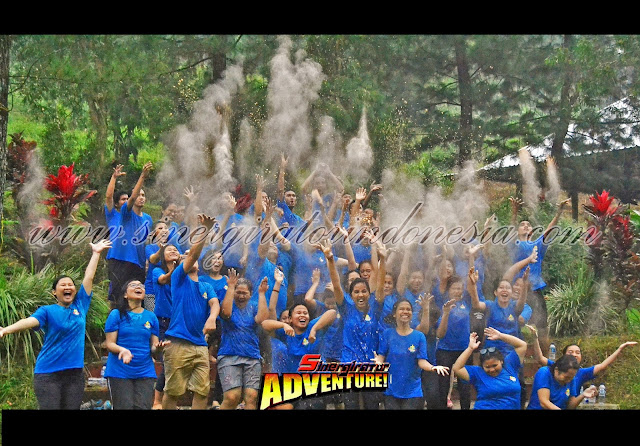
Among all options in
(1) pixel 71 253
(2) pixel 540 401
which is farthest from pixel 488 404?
(1) pixel 71 253

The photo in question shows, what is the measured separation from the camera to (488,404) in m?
7.39

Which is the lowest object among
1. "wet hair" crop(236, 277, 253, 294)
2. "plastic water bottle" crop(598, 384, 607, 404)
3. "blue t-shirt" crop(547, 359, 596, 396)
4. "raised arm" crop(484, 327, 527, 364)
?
"plastic water bottle" crop(598, 384, 607, 404)

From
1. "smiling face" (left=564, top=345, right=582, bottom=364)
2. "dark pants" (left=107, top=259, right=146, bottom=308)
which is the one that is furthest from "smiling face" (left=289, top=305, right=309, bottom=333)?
"smiling face" (left=564, top=345, right=582, bottom=364)

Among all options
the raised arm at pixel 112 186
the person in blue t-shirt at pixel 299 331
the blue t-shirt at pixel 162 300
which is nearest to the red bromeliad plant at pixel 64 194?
the raised arm at pixel 112 186

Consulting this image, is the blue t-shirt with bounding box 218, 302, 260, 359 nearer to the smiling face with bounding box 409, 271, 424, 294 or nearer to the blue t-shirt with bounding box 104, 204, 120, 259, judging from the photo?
the blue t-shirt with bounding box 104, 204, 120, 259

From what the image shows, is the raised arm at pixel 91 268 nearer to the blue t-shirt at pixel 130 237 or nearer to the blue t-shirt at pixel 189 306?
the blue t-shirt at pixel 130 237

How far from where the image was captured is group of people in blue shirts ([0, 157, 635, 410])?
7289 millimetres

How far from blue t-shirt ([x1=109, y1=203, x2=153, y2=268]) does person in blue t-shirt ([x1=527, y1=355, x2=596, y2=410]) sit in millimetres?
3437

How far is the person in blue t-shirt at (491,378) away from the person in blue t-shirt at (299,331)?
3.67 feet

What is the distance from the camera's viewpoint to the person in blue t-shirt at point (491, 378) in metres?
7.37

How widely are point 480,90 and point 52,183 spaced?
3.80 meters

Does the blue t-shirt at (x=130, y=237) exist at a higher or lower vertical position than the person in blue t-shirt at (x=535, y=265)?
higher

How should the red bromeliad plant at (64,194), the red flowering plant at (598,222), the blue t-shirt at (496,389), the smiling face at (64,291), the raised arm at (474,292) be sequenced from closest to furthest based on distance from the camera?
the smiling face at (64,291) < the blue t-shirt at (496,389) < the raised arm at (474,292) < the red bromeliad plant at (64,194) < the red flowering plant at (598,222)

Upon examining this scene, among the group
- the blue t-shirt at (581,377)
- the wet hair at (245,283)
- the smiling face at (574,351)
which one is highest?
the wet hair at (245,283)
